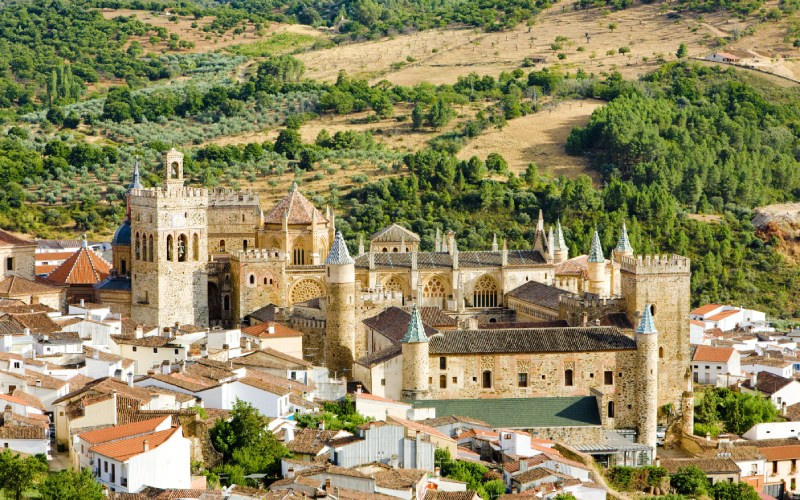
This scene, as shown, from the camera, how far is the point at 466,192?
82.9 metres

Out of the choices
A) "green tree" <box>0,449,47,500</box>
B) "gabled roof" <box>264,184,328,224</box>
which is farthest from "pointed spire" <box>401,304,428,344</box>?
"green tree" <box>0,449,47,500</box>

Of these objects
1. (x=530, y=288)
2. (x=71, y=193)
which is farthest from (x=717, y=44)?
(x=530, y=288)

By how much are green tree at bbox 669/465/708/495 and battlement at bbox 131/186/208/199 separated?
19238 millimetres

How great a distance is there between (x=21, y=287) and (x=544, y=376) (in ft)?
62.4

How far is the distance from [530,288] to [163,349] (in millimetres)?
15992

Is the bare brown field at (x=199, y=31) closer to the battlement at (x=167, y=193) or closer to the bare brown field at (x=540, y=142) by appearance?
the bare brown field at (x=540, y=142)

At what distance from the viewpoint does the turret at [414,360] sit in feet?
157

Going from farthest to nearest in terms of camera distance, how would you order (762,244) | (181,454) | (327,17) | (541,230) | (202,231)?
(327,17) → (762,244) → (541,230) → (202,231) → (181,454)

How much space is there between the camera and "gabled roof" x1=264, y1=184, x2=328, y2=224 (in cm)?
6041

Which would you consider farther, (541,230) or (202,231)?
(541,230)

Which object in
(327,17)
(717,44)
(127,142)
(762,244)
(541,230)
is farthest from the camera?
(327,17)

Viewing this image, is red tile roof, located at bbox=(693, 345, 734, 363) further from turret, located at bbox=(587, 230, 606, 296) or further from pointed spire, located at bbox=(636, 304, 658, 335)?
pointed spire, located at bbox=(636, 304, 658, 335)

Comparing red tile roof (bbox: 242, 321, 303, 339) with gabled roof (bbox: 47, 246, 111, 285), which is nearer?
red tile roof (bbox: 242, 321, 303, 339)

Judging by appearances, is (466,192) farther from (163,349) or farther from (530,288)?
(163,349)
